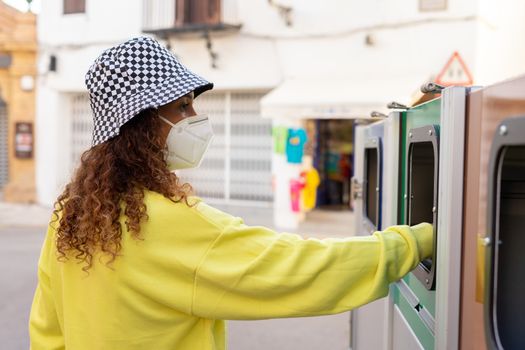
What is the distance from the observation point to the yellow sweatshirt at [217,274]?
1.45 meters

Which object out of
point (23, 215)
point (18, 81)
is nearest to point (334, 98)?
point (23, 215)

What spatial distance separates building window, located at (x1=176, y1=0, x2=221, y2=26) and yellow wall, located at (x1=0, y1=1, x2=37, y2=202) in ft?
12.3

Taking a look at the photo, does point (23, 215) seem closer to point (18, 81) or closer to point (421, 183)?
point (18, 81)

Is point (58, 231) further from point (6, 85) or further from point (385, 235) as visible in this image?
point (6, 85)

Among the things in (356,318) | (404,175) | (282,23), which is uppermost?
(282,23)

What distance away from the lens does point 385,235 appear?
149 centimetres

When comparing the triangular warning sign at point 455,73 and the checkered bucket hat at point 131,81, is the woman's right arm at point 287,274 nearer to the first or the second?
the checkered bucket hat at point 131,81

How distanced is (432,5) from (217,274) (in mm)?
9107

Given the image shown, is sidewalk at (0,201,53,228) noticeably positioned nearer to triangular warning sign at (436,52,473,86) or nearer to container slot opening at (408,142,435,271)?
triangular warning sign at (436,52,473,86)

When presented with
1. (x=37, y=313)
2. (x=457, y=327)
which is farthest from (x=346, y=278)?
(x=37, y=313)

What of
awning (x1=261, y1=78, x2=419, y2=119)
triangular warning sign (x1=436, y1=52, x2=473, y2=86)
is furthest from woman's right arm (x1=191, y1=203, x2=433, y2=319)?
awning (x1=261, y1=78, x2=419, y2=119)

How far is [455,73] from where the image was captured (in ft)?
27.3

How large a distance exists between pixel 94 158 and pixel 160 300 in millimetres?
→ 391

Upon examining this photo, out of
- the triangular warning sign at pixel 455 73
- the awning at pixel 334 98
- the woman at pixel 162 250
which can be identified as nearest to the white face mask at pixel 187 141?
the woman at pixel 162 250
